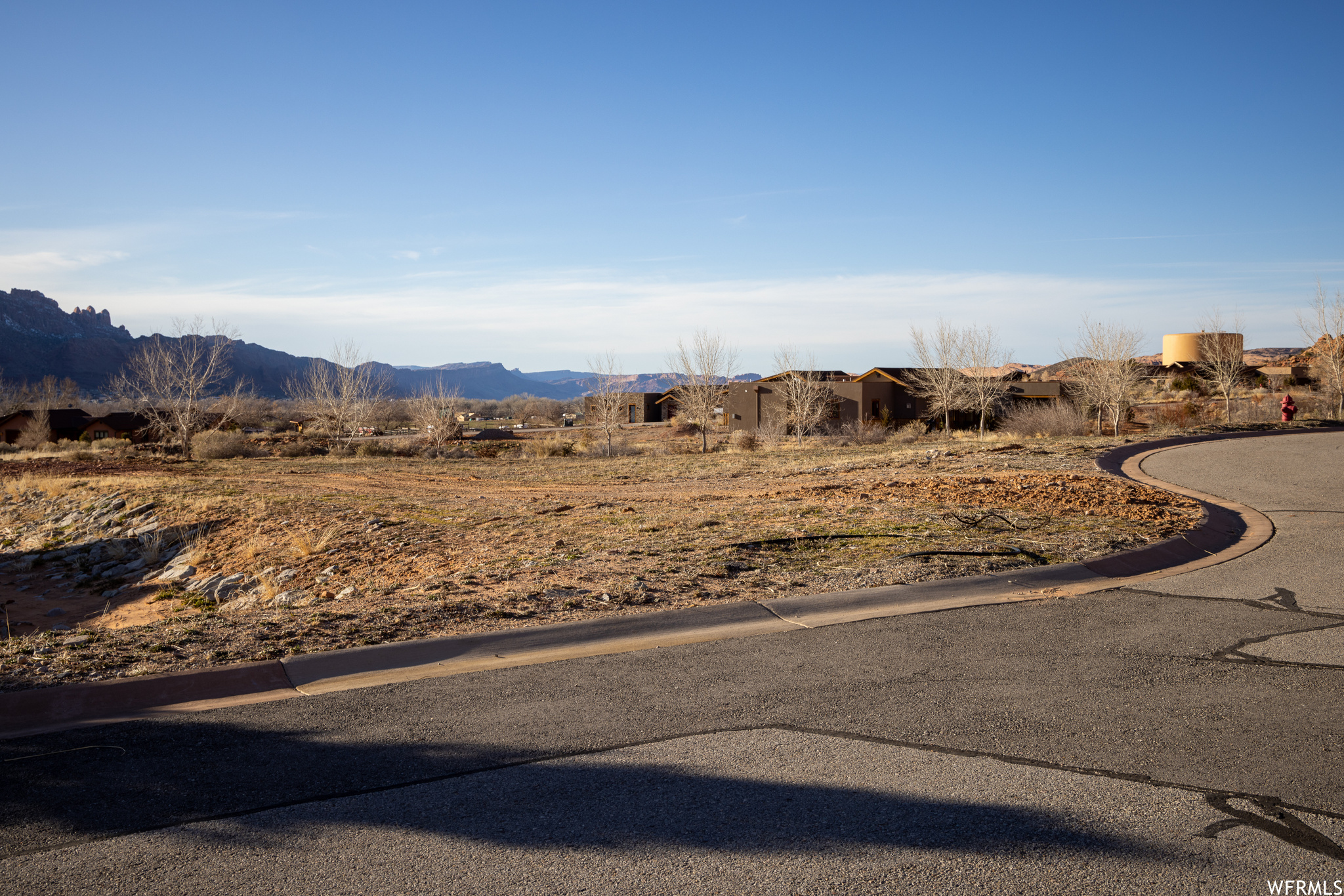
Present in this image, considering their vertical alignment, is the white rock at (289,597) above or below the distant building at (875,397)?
below

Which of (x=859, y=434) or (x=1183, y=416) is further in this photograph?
(x=859, y=434)

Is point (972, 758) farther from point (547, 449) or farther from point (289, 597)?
point (547, 449)

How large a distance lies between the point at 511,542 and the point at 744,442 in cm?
3371

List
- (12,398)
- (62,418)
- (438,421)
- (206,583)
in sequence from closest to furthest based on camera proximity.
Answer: (206,583) < (438,421) < (62,418) < (12,398)

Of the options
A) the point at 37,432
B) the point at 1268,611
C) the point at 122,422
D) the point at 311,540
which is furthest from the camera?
the point at 122,422

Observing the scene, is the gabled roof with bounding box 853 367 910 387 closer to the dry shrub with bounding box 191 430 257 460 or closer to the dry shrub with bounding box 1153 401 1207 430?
the dry shrub with bounding box 1153 401 1207 430

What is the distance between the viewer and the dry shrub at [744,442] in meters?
42.6

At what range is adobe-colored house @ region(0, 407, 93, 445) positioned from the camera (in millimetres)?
51000

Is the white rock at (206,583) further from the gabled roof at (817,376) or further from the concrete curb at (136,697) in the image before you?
the gabled roof at (817,376)

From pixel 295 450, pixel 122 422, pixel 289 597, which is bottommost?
pixel 289 597

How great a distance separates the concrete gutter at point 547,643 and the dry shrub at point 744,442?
33071 mm

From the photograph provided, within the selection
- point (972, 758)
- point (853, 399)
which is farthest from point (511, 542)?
point (853, 399)

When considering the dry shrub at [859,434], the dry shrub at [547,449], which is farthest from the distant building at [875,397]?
the dry shrub at [547,449]

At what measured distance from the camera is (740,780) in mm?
3668
